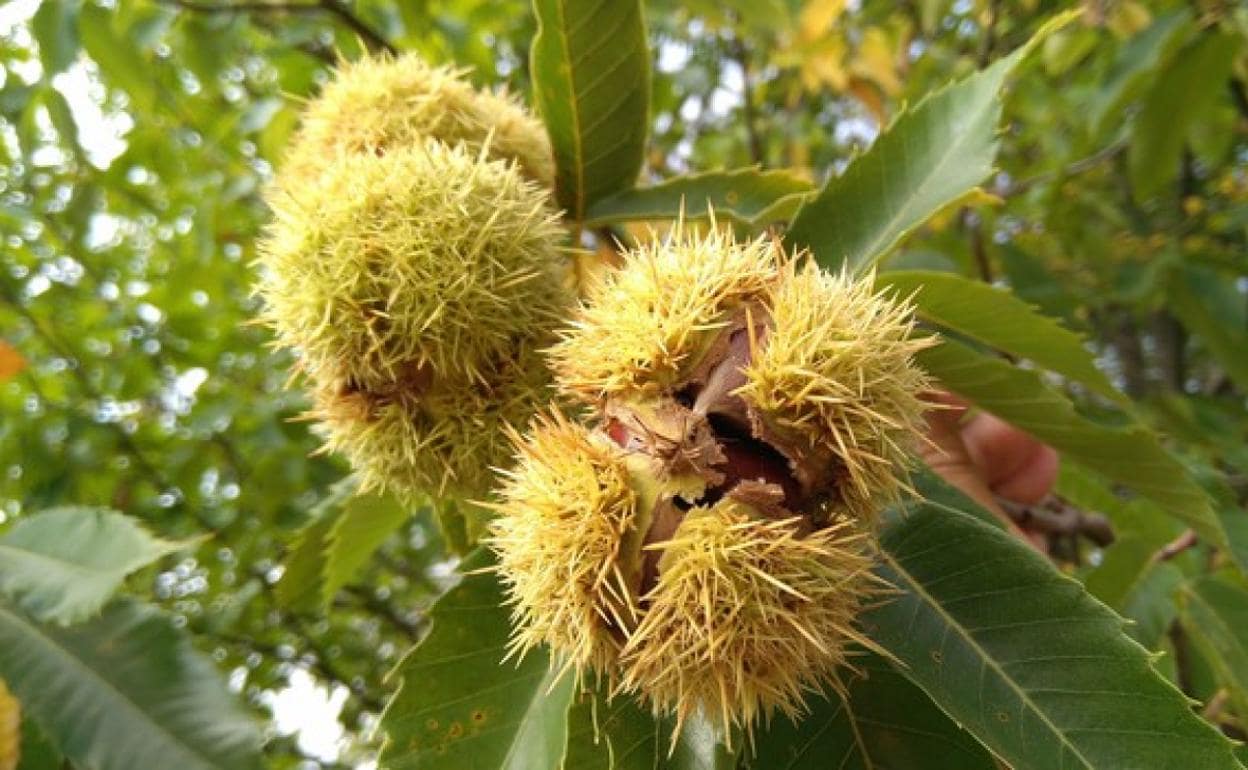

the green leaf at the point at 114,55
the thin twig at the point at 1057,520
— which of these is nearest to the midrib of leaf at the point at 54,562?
the green leaf at the point at 114,55

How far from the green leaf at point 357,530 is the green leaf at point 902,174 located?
70 centimetres

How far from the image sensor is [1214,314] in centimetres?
263

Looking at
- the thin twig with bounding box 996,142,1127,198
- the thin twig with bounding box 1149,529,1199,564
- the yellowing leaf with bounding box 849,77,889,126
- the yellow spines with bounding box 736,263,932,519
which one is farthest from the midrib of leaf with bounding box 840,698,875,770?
the yellowing leaf with bounding box 849,77,889,126

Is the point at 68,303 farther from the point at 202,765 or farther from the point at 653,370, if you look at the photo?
the point at 653,370

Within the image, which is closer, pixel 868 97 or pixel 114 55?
pixel 114 55

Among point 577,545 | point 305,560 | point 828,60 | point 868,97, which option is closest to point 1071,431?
point 577,545

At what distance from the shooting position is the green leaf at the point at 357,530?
1.41 m

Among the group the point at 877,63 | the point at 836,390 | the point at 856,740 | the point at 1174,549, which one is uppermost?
the point at 877,63

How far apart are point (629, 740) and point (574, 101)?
827 millimetres

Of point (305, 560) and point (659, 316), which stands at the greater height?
point (305, 560)

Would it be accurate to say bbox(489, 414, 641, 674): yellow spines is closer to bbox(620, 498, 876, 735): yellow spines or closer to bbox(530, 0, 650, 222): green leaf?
bbox(620, 498, 876, 735): yellow spines

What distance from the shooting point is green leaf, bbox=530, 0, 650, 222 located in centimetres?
125

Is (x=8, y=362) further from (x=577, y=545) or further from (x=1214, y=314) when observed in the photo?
(x=1214, y=314)

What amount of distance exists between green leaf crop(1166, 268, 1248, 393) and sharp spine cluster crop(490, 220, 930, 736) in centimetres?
211
